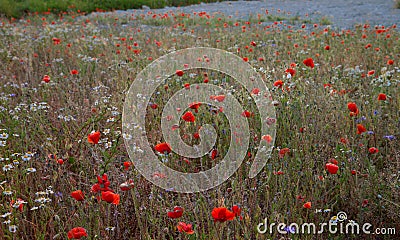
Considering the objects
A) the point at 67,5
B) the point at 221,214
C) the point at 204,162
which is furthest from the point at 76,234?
the point at 67,5

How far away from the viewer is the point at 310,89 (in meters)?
3.81

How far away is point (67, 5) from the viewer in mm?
14391

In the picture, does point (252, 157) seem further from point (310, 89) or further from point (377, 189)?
point (310, 89)

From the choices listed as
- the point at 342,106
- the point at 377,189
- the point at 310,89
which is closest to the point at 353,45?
the point at 310,89

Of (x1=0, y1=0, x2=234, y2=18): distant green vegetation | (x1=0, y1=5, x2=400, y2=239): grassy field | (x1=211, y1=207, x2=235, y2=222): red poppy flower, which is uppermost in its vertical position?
(x1=0, y1=0, x2=234, y2=18): distant green vegetation

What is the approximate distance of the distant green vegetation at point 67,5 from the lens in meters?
12.8

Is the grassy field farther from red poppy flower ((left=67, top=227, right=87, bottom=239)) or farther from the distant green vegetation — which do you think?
the distant green vegetation

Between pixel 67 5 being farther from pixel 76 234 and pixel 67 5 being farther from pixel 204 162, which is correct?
pixel 76 234

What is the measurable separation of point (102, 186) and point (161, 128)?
55.4 inches

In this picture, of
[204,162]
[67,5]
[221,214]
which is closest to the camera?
[221,214]

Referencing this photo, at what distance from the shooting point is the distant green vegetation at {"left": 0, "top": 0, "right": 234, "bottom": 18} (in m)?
12.8

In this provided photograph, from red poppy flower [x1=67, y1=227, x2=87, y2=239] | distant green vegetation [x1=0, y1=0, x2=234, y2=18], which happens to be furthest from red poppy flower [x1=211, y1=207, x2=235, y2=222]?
distant green vegetation [x1=0, y1=0, x2=234, y2=18]

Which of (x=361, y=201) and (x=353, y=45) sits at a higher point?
(x=353, y=45)

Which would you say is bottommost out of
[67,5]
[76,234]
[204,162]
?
[204,162]
